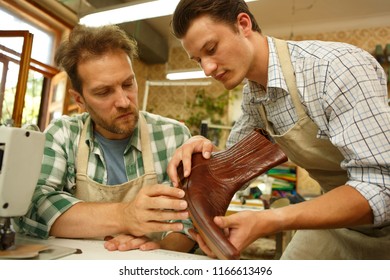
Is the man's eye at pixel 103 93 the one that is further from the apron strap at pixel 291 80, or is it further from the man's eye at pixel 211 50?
the apron strap at pixel 291 80

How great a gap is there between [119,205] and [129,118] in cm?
32

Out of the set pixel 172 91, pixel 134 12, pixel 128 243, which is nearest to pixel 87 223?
pixel 128 243

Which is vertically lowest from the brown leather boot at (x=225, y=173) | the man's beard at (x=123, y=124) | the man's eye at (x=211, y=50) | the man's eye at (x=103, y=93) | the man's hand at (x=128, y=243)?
the man's hand at (x=128, y=243)

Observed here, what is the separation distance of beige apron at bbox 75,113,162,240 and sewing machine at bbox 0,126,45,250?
11.9 inches

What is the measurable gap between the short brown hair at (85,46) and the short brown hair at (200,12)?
0.80ft

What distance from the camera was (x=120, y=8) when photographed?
224cm

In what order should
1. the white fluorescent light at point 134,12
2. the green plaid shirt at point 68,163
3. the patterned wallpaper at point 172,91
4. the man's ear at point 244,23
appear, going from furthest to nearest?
the patterned wallpaper at point 172,91 → the white fluorescent light at point 134,12 → the man's ear at point 244,23 → the green plaid shirt at point 68,163

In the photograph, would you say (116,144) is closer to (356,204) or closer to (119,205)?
(119,205)

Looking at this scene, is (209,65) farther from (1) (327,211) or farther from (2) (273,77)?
(1) (327,211)

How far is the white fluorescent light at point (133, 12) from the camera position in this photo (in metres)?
2.07

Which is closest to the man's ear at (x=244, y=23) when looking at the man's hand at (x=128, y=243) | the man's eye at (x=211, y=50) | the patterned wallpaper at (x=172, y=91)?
the man's eye at (x=211, y=50)

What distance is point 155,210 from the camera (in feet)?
2.37

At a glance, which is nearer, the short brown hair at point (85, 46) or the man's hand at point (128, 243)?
the man's hand at point (128, 243)

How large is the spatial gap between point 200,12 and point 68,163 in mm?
571
